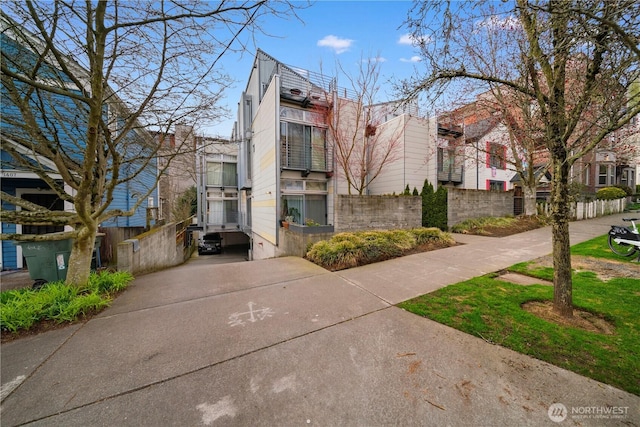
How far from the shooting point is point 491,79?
3193 mm

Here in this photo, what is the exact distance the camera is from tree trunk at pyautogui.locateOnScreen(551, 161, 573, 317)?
10.0 ft

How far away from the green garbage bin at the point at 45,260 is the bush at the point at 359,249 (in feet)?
17.6

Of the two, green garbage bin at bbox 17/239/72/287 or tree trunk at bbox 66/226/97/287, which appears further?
green garbage bin at bbox 17/239/72/287

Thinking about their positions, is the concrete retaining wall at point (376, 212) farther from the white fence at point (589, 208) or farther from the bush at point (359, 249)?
the white fence at point (589, 208)

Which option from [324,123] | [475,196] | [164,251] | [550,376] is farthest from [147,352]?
[475,196]

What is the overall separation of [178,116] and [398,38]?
4389mm

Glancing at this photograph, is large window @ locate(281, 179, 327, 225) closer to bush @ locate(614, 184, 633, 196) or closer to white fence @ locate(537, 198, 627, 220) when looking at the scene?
white fence @ locate(537, 198, 627, 220)

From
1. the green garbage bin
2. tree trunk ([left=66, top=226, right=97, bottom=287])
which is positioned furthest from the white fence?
the green garbage bin

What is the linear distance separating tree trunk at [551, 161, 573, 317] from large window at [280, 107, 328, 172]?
8076 millimetres

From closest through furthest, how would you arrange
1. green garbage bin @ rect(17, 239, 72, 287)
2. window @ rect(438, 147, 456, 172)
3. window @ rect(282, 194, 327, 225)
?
green garbage bin @ rect(17, 239, 72, 287), window @ rect(282, 194, 327, 225), window @ rect(438, 147, 456, 172)
